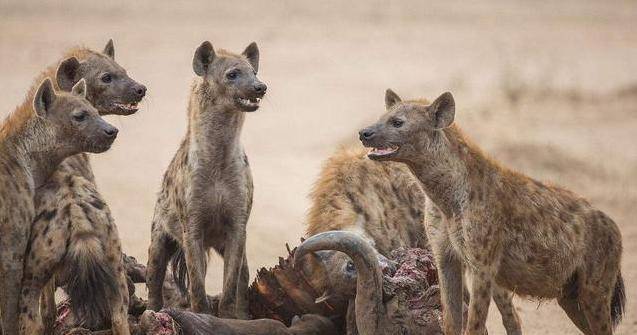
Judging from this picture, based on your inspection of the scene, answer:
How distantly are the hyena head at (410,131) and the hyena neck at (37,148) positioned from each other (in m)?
1.31

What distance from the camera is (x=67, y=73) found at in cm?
644

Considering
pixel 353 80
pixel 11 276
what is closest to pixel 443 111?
pixel 11 276

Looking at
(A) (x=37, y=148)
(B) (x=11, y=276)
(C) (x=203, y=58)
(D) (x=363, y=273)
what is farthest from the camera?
(C) (x=203, y=58)

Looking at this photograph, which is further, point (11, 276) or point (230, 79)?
point (230, 79)

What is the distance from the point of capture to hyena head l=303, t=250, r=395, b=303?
613 cm

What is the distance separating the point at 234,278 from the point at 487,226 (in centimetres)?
121

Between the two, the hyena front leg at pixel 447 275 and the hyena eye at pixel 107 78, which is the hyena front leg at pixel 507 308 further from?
the hyena eye at pixel 107 78

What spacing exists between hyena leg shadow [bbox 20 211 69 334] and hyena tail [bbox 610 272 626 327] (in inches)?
104

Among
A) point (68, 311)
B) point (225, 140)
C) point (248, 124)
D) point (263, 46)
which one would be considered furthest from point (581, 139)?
point (68, 311)

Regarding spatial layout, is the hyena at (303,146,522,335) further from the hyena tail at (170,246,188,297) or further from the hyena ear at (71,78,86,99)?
the hyena ear at (71,78,86,99)

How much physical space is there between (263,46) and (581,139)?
5.65m

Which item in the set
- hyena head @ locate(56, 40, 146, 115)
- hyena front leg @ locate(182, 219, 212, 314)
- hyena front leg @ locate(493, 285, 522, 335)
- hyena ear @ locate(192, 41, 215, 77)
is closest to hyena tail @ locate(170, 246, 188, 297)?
hyena front leg @ locate(182, 219, 212, 314)

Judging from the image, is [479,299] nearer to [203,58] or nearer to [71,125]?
[203,58]

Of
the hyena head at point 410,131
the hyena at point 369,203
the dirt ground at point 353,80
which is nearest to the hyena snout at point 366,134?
the hyena head at point 410,131
